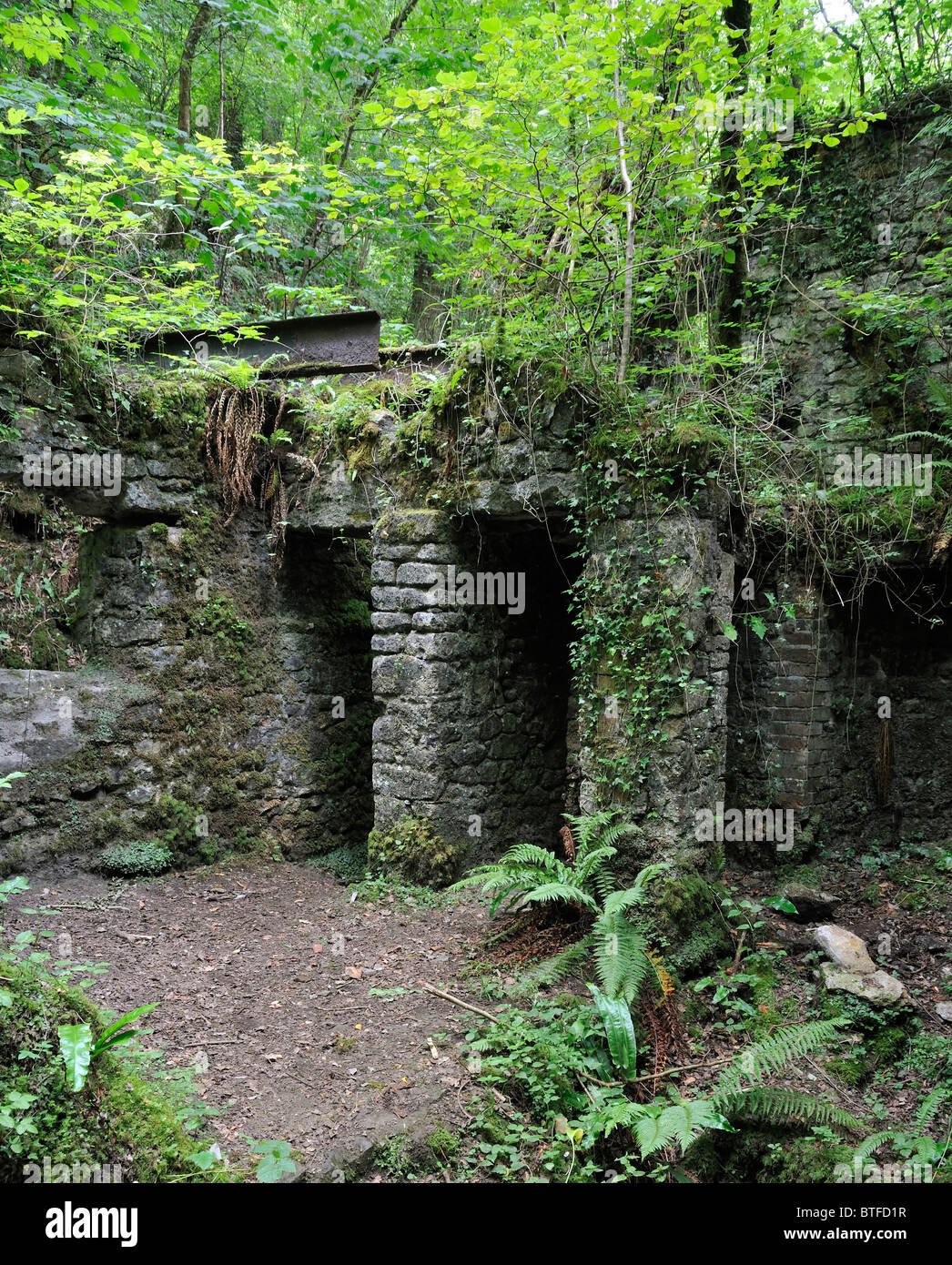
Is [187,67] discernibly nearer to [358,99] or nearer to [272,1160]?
[358,99]

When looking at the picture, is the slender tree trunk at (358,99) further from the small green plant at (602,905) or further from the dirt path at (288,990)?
the small green plant at (602,905)

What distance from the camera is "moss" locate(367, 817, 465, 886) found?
510 cm

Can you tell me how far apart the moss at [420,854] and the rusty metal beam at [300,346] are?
3461 mm

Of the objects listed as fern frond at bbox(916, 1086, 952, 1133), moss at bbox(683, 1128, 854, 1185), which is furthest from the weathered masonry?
fern frond at bbox(916, 1086, 952, 1133)

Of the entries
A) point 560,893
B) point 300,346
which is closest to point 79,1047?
point 560,893

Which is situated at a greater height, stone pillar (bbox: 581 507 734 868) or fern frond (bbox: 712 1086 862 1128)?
stone pillar (bbox: 581 507 734 868)

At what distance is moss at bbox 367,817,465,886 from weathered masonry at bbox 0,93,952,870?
8 centimetres

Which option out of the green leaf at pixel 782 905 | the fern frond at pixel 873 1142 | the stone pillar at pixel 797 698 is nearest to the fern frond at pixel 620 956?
the fern frond at pixel 873 1142

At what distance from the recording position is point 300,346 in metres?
5.96

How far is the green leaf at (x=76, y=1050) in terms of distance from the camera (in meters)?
2.19

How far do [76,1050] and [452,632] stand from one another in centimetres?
336

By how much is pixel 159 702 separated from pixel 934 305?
693cm

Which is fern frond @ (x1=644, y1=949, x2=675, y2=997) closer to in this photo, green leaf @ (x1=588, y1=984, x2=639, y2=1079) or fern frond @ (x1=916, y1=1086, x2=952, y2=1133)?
green leaf @ (x1=588, y1=984, x2=639, y2=1079)
